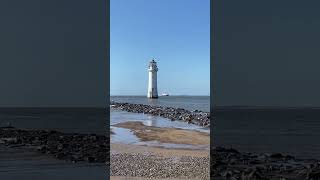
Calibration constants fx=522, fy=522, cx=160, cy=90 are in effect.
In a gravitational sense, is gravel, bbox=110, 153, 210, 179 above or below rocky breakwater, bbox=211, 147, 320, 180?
above

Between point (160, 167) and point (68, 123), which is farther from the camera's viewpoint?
point (68, 123)

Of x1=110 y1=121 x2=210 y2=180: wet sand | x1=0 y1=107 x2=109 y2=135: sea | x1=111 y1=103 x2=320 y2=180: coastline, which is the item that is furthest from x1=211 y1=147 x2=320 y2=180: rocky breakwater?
x1=0 y1=107 x2=109 y2=135: sea

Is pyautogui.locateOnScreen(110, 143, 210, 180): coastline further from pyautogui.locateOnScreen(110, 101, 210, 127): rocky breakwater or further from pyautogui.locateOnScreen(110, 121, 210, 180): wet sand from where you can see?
pyautogui.locateOnScreen(110, 101, 210, 127): rocky breakwater

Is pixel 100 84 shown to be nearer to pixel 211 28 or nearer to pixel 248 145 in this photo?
pixel 211 28

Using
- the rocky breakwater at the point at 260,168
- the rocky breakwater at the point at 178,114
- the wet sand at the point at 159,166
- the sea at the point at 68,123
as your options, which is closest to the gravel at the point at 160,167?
the wet sand at the point at 159,166

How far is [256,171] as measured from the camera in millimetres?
10258

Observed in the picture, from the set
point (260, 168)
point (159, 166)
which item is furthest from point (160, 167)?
point (260, 168)

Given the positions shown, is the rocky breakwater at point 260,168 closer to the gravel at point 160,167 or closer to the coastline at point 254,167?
the coastline at point 254,167

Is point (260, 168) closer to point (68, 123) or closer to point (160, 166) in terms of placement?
point (160, 166)

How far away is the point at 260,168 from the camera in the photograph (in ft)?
36.5

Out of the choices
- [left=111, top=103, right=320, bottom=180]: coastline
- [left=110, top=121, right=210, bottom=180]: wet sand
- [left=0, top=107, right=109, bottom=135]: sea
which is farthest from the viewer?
[left=0, top=107, right=109, bottom=135]: sea

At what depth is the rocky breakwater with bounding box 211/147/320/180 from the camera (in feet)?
31.7

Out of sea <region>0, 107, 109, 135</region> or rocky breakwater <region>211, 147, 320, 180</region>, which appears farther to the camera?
sea <region>0, 107, 109, 135</region>

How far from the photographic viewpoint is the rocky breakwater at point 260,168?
31.7 feet
